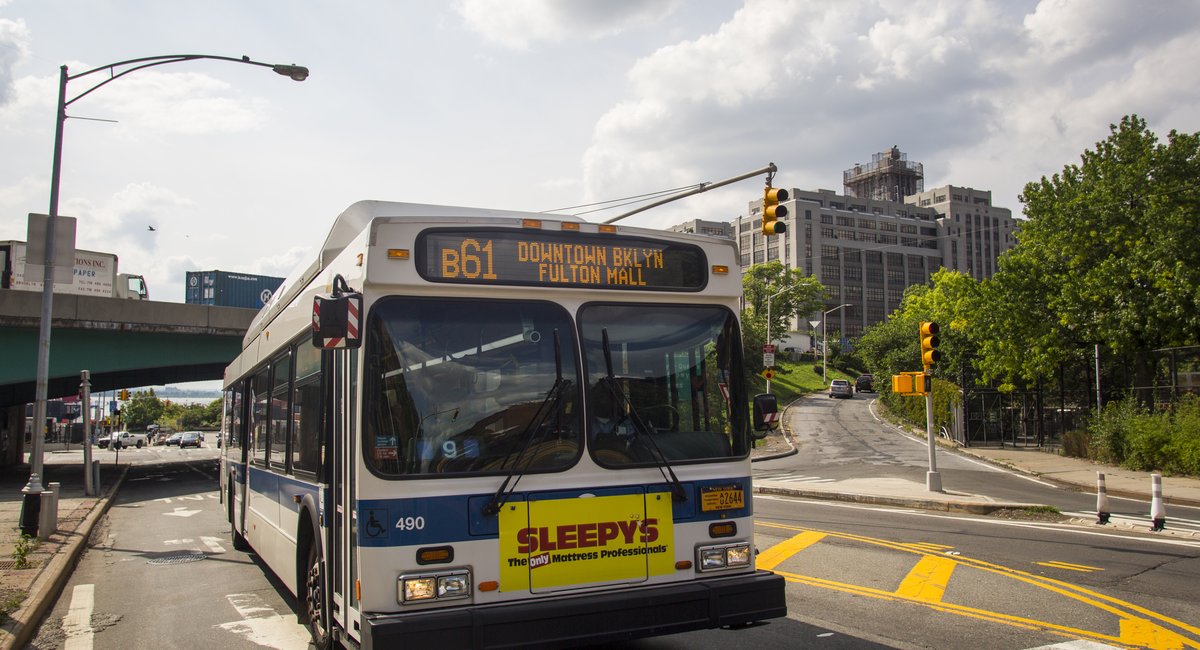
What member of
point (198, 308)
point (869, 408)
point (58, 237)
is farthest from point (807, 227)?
point (58, 237)

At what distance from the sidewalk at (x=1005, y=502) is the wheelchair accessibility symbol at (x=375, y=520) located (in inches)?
477

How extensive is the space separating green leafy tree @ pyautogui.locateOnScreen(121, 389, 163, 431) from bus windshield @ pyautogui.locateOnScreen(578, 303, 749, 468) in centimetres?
14469

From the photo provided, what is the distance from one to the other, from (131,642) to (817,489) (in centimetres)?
1570

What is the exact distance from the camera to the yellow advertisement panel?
5.42 metres

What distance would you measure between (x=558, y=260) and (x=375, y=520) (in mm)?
1984

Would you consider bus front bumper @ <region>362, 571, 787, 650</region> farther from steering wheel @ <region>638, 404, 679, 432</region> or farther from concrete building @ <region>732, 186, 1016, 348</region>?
concrete building @ <region>732, 186, 1016, 348</region>

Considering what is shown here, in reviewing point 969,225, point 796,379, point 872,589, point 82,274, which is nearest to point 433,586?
point 872,589

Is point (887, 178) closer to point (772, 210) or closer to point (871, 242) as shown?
point (871, 242)

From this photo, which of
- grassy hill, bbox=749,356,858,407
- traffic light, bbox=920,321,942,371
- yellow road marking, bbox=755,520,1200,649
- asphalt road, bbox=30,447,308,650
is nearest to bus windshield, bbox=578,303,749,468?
yellow road marking, bbox=755,520,1200,649

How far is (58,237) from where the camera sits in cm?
1650

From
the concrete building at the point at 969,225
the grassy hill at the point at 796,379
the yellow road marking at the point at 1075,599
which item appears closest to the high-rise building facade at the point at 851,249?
the concrete building at the point at 969,225

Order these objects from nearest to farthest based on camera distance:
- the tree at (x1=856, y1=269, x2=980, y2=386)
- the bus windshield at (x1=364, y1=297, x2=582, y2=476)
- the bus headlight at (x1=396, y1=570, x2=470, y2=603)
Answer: the bus headlight at (x1=396, y1=570, x2=470, y2=603)
the bus windshield at (x1=364, y1=297, x2=582, y2=476)
the tree at (x1=856, y1=269, x2=980, y2=386)

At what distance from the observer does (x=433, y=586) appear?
17.1ft

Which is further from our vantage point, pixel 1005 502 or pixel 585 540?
pixel 1005 502
